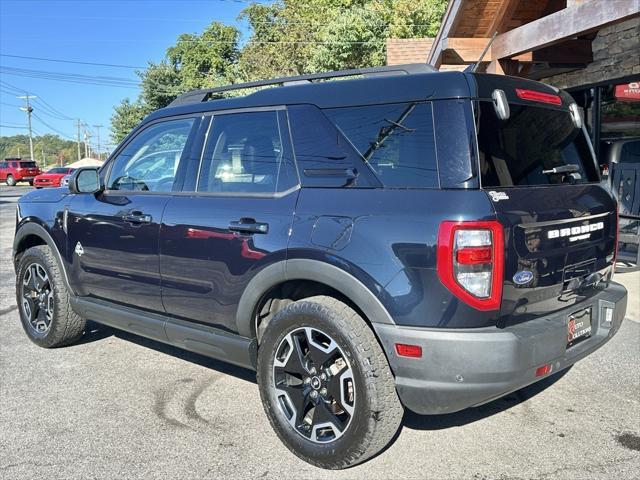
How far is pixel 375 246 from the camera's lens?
2.75 metres

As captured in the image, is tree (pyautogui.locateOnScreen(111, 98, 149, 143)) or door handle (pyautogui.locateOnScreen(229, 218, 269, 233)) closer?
door handle (pyautogui.locateOnScreen(229, 218, 269, 233))

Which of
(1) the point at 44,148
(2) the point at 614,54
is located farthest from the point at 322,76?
(1) the point at 44,148

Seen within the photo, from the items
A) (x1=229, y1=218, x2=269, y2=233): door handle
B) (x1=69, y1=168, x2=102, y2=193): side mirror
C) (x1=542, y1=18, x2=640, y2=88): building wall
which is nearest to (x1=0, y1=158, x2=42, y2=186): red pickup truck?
(x1=542, y1=18, x2=640, y2=88): building wall

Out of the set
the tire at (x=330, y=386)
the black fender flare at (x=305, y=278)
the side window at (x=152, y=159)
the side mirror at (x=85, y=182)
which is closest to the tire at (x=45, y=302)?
the side mirror at (x=85, y=182)

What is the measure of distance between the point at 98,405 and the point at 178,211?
4.69 ft

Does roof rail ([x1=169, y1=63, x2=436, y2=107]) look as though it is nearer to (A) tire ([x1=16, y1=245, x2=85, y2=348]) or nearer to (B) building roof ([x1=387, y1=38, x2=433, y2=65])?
(A) tire ([x1=16, y1=245, x2=85, y2=348])

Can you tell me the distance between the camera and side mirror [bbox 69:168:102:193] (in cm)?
444

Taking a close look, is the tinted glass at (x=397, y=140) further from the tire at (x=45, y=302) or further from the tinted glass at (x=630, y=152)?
the tinted glass at (x=630, y=152)

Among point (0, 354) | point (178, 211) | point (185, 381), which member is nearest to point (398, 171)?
point (178, 211)

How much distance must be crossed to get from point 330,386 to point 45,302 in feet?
10.3

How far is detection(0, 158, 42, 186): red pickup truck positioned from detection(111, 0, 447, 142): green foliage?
9979 millimetres

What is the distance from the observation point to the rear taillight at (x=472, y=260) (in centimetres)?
255

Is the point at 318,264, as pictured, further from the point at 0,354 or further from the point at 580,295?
the point at 0,354

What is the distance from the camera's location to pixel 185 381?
4289mm
